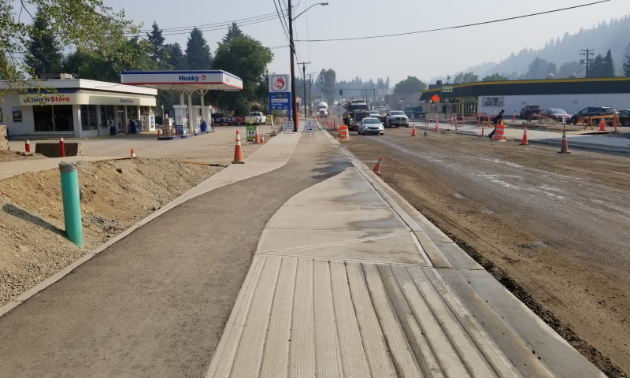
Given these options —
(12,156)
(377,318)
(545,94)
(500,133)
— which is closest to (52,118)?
(12,156)

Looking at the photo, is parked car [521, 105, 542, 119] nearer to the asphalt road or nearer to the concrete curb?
the concrete curb

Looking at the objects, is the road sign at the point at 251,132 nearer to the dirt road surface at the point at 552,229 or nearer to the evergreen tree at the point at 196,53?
the dirt road surface at the point at 552,229

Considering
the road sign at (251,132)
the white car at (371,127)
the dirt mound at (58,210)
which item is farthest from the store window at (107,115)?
the dirt mound at (58,210)

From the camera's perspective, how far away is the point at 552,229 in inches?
340

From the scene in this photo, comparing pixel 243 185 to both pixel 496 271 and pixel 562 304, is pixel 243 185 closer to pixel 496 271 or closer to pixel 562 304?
pixel 496 271

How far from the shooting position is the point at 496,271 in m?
6.52

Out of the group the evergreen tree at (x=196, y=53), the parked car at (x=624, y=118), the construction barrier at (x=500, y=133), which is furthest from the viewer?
the evergreen tree at (x=196, y=53)

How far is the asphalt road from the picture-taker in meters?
4.05

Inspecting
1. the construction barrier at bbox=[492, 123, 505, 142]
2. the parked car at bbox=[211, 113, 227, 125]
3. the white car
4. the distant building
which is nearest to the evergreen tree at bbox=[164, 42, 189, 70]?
the parked car at bbox=[211, 113, 227, 125]

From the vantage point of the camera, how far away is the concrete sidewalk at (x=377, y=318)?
4.05 m

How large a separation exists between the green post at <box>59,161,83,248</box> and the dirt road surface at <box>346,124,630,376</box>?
5345mm

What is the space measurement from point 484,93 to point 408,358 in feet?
232

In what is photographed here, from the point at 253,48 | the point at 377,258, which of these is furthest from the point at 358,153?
the point at 253,48

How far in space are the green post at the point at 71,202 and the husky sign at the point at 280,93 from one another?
128ft
